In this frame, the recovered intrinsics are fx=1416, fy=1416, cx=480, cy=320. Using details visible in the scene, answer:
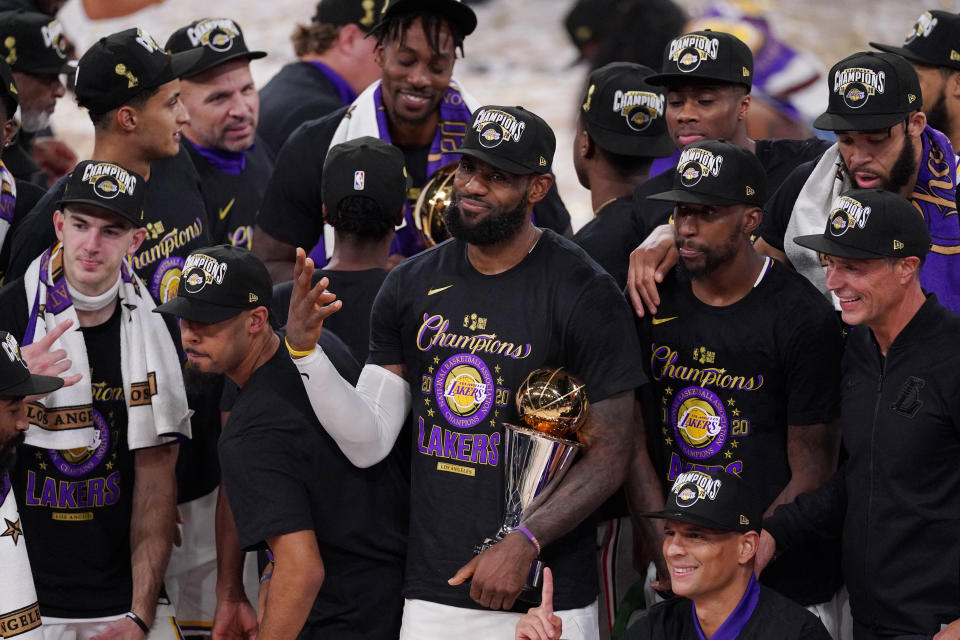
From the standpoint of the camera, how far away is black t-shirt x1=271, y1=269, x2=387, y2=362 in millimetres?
4445

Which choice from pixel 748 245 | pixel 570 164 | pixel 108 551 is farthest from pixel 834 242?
pixel 570 164

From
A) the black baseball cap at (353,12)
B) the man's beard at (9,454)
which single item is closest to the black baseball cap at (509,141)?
the man's beard at (9,454)

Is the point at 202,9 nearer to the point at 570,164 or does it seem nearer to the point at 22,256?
the point at 570,164

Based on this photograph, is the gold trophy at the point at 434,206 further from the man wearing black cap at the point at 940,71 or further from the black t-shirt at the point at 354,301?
the man wearing black cap at the point at 940,71

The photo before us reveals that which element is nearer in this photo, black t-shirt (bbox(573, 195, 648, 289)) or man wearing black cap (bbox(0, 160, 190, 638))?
man wearing black cap (bbox(0, 160, 190, 638))

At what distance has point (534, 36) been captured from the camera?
42.8 feet

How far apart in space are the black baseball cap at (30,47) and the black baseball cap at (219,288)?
185 cm

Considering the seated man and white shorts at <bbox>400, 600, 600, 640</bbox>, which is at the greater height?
the seated man

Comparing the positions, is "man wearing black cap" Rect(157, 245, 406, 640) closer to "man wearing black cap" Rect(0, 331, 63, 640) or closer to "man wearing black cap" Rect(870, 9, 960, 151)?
"man wearing black cap" Rect(0, 331, 63, 640)

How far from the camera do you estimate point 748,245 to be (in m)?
4.06

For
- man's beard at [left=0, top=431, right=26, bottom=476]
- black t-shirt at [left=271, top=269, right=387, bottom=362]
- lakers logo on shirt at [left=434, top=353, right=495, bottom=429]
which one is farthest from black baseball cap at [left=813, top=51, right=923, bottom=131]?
man's beard at [left=0, top=431, right=26, bottom=476]

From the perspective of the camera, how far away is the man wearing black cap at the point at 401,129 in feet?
16.5

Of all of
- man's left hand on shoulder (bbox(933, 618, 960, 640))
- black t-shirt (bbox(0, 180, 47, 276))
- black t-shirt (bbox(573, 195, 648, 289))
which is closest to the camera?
man's left hand on shoulder (bbox(933, 618, 960, 640))

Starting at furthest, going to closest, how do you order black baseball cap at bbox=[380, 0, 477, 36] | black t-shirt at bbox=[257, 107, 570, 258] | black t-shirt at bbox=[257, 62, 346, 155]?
black t-shirt at bbox=[257, 62, 346, 155] < black t-shirt at bbox=[257, 107, 570, 258] < black baseball cap at bbox=[380, 0, 477, 36]
